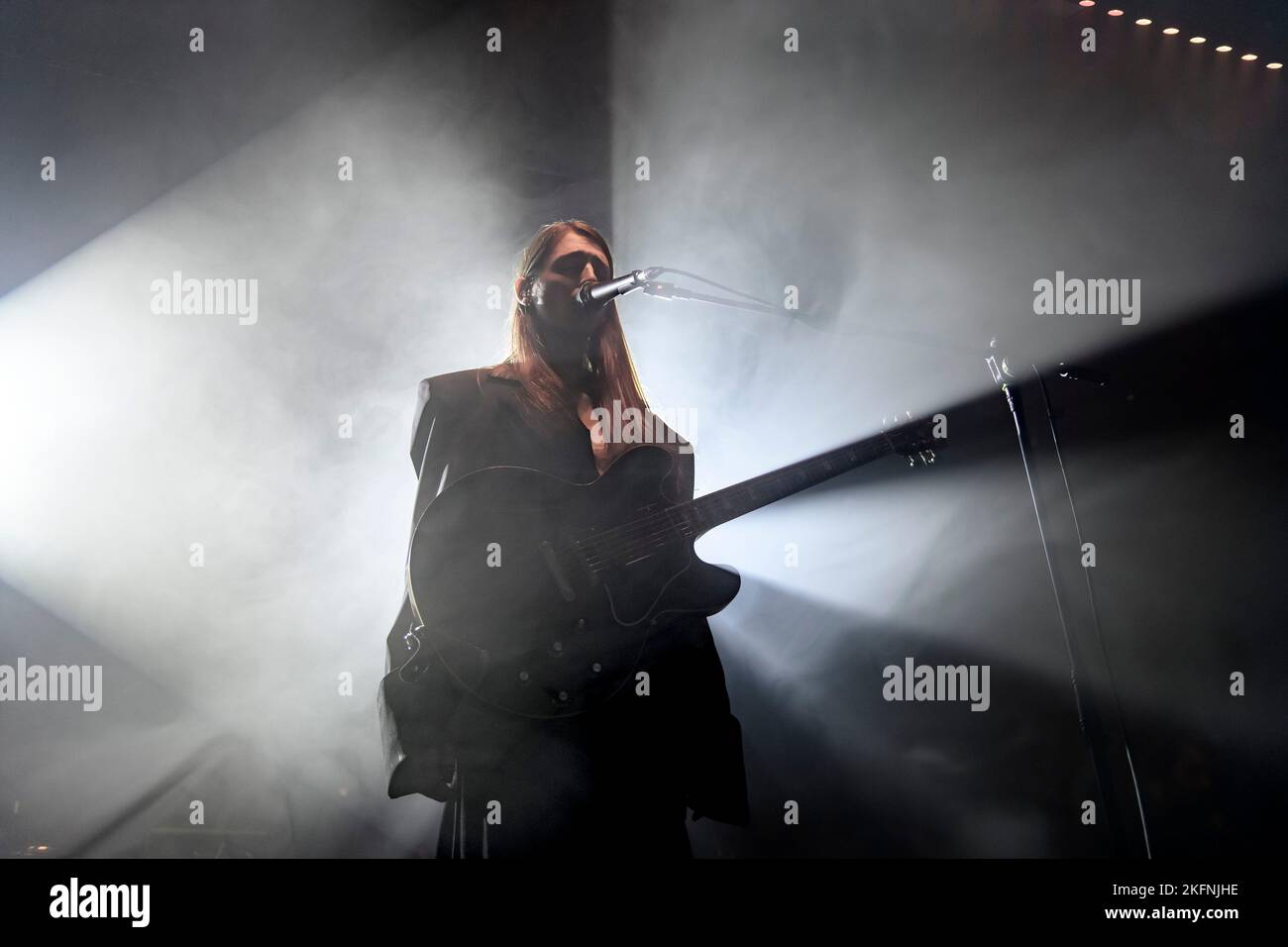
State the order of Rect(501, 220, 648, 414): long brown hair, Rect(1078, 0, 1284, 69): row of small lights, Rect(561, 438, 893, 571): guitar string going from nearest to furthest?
Rect(561, 438, 893, 571): guitar string
Rect(501, 220, 648, 414): long brown hair
Rect(1078, 0, 1284, 69): row of small lights

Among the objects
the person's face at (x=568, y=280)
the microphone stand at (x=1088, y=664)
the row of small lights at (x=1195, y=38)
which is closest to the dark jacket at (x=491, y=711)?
the person's face at (x=568, y=280)

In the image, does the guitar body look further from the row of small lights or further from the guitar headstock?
the row of small lights

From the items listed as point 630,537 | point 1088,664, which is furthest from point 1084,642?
point 630,537

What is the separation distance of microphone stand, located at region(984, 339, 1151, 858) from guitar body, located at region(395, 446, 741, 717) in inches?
37.0

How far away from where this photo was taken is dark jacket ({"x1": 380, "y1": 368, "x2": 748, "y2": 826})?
8.05ft

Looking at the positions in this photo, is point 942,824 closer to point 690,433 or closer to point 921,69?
point 690,433

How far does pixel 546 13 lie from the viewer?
265 cm

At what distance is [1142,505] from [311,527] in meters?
2.23

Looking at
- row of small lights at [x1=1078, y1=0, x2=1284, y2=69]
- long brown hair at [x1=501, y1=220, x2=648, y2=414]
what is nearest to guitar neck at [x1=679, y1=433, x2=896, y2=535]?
long brown hair at [x1=501, y1=220, x2=648, y2=414]

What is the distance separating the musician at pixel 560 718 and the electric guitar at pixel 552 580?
4 cm

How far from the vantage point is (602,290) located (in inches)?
102
